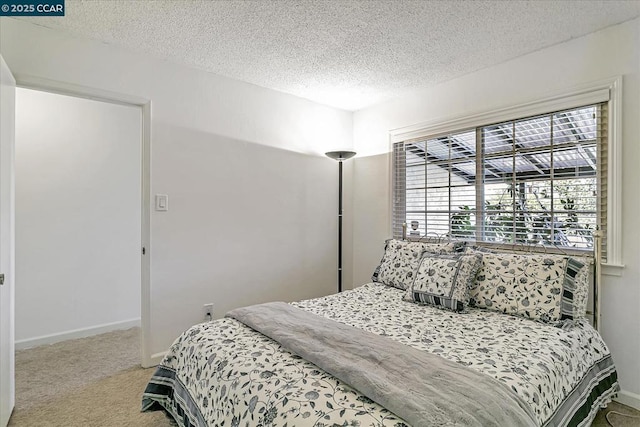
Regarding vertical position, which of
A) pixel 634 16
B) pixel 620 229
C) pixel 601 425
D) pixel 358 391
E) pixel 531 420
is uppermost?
pixel 634 16

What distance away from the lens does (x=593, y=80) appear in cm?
233

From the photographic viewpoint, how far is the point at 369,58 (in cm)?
273

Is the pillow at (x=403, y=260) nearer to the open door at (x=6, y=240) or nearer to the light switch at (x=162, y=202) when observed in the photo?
the light switch at (x=162, y=202)

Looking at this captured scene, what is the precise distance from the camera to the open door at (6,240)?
184cm

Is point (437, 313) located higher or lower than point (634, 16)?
lower

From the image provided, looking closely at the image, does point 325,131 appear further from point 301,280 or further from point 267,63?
point 301,280

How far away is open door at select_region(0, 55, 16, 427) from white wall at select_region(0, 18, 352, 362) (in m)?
0.47

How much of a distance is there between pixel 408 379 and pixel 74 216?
3.53 metres

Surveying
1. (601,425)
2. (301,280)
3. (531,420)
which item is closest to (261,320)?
(531,420)

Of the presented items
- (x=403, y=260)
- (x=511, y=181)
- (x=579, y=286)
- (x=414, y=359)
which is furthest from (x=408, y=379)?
(x=511, y=181)

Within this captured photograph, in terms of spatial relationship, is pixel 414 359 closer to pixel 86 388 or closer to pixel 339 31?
pixel 339 31

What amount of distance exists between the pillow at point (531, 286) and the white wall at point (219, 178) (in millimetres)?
1836

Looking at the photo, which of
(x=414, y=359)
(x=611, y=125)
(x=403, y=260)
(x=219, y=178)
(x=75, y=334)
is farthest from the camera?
(x=75, y=334)

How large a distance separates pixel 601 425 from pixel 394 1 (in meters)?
2.70
